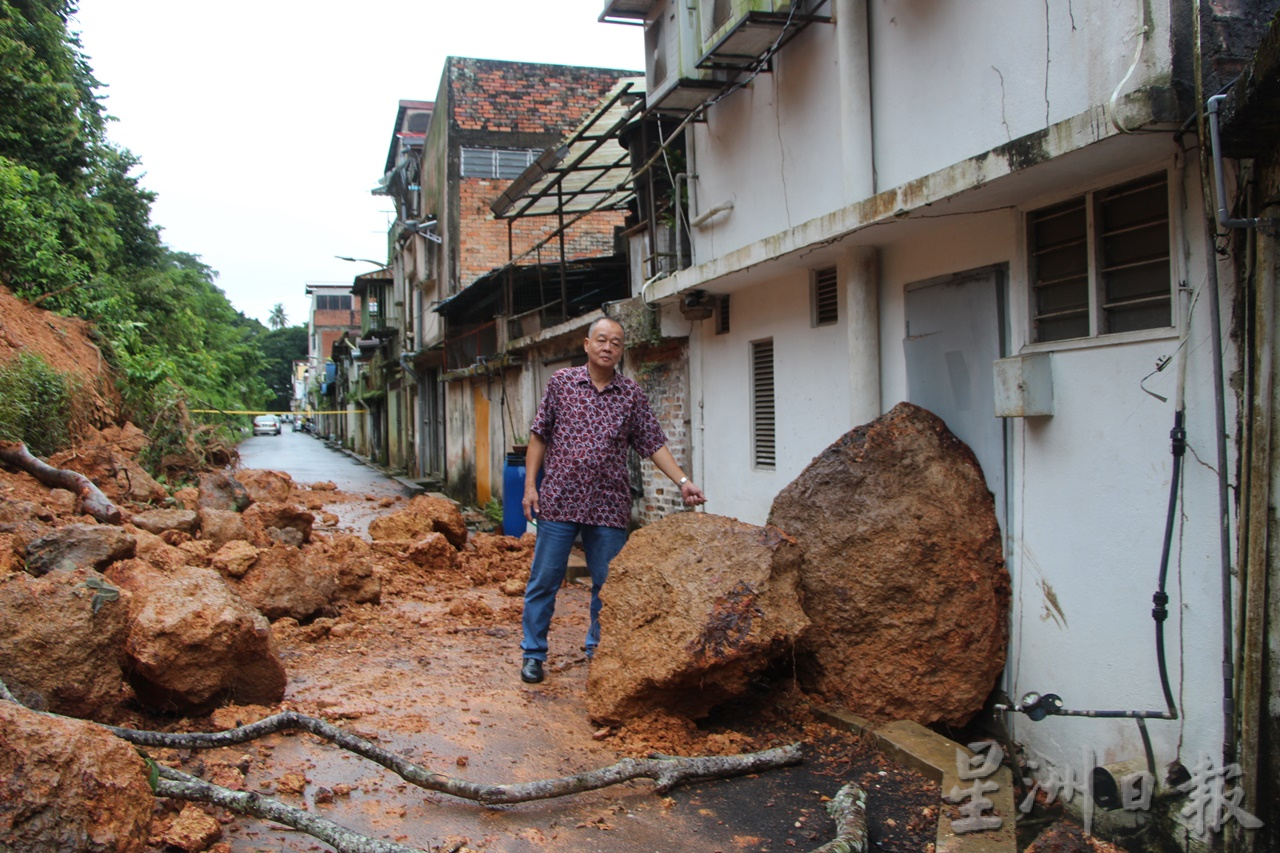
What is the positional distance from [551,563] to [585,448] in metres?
0.64

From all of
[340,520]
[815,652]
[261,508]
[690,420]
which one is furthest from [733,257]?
[340,520]

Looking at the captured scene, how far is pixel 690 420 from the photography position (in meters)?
9.41

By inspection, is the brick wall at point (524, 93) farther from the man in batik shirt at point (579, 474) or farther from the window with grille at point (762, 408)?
the man in batik shirt at point (579, 474)

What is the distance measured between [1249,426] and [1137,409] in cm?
58

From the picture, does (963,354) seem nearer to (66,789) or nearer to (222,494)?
(66,789)

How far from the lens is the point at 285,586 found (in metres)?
6.33

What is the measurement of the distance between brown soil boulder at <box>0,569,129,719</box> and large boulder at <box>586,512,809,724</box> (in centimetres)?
205

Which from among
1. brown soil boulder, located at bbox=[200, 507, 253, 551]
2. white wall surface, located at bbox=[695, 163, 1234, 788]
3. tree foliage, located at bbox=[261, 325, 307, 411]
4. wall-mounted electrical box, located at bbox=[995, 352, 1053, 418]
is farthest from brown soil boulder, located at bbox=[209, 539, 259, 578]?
tree foliage, located at bbox=[261, 325, 307, 411]

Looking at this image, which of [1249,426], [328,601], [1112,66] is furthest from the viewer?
[328,601]

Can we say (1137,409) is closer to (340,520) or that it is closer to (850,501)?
(850,501)

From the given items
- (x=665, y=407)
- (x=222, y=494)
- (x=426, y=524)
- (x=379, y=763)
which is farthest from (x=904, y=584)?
(x=222, y=494)

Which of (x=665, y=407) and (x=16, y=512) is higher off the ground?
(x=665, y=407)

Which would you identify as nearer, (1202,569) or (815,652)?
(1202,569)

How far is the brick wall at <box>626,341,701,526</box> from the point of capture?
31.3 ft
